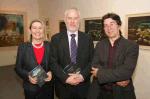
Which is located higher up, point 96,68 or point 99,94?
point 96,68

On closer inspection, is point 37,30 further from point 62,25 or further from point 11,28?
point 11,28

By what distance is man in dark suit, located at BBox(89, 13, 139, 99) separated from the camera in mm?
2537

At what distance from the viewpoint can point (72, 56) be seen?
119 inches

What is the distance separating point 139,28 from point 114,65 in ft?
6.22

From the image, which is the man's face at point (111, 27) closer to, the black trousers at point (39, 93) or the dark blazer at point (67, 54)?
the dark blazer at point (67, 54)

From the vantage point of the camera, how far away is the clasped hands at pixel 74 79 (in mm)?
2887

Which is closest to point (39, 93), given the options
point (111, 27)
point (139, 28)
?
point (111, 27)

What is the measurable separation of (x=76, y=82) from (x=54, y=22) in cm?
480

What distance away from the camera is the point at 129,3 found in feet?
14.7

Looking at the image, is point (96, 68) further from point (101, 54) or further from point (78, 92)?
point (78, 92)

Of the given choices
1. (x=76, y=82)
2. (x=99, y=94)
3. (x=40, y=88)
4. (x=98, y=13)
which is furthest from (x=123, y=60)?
(x=98, y=13)

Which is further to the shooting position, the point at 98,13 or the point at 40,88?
the point at 98,13

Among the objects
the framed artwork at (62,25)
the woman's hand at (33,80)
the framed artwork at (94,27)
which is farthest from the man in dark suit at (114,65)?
the framed artwork at (62,25)

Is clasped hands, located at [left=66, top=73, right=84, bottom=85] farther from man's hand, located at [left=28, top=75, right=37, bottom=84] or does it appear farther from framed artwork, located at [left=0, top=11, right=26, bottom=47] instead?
framed artwork, located at [left=0, top=11, right=26, bottom=47]
